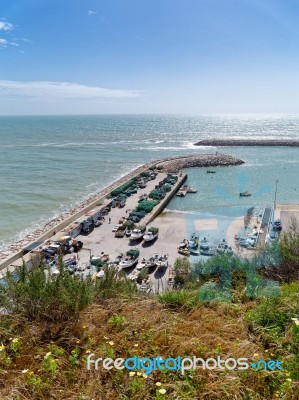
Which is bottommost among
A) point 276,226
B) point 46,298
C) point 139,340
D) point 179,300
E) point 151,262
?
point 151,262

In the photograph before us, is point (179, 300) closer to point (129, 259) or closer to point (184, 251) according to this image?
point (129, 259)

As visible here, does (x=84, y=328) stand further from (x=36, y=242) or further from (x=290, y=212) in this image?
(x=290, y=212)

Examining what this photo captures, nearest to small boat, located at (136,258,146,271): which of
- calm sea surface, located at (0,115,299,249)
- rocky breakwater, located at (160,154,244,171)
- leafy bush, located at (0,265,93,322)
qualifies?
calm sea surface, located at (0,115,299,249)

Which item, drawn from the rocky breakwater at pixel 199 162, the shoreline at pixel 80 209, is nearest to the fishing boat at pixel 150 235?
the shoreline at pixel 80 209

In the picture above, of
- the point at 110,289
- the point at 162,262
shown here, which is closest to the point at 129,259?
the point at 162,262

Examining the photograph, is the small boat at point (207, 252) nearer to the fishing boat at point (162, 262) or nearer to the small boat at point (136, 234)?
the fishing boat at point (162, 262)

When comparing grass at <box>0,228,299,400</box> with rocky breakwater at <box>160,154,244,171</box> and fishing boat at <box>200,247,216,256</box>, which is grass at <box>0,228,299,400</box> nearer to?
fishing boat at <box>200,247,216,256</box>
